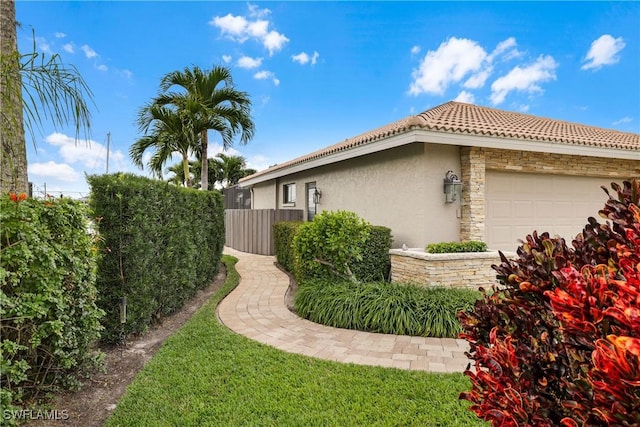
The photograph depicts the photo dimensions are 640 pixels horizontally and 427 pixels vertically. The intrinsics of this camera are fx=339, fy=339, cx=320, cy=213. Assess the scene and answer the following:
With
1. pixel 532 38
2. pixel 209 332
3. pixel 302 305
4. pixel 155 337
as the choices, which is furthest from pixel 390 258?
pixel 532 38

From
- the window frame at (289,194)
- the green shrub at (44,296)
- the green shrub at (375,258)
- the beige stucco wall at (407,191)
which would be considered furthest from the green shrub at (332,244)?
the window frame at (289,194)

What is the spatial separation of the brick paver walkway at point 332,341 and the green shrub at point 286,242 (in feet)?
8.37

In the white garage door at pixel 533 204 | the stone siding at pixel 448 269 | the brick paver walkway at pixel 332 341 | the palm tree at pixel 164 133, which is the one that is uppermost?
the palm tree at pixel 164 133

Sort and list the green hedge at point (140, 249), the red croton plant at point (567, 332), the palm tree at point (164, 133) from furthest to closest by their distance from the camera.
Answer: the palm tree at point (164, 133) < the green hedge at point (140, 249) < the red croton plant at point (567, 332)

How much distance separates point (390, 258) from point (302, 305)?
Result: 8.64 ft

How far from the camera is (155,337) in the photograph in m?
5.03

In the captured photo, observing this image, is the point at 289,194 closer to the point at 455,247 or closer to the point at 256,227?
the point at 256,227

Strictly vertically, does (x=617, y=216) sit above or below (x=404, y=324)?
above

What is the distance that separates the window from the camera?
14.9 m

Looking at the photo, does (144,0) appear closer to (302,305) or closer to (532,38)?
(302,305)

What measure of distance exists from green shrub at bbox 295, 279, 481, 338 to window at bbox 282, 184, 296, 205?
28.9 ft

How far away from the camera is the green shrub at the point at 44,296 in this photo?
8.54 feet

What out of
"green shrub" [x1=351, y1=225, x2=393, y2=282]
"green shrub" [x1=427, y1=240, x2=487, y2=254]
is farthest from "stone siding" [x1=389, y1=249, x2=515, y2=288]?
"green shrub" [x1=351, y1=225, x2=393, y2=282]

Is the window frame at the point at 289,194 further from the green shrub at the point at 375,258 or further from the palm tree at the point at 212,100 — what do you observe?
the green shrub at the point at 375,258
